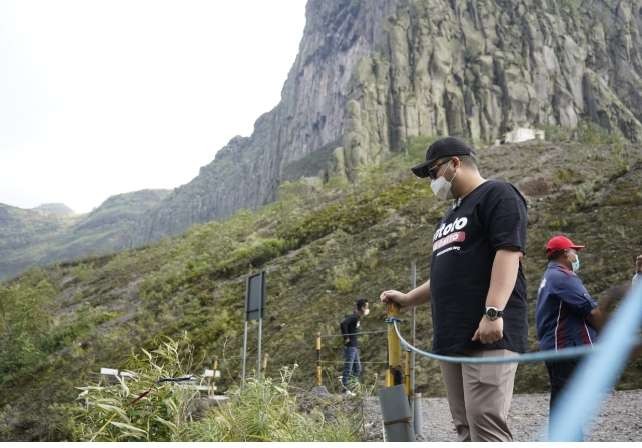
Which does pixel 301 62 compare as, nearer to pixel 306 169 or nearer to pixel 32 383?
pixel 306 169

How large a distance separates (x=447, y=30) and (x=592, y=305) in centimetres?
10343

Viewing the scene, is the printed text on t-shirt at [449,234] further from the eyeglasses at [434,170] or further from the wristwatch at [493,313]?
the wristwatch at [493,313]

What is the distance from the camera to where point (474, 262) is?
115 inches

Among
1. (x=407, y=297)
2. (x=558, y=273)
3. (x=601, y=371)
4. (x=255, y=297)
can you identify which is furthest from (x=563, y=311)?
(x=255, y=297)

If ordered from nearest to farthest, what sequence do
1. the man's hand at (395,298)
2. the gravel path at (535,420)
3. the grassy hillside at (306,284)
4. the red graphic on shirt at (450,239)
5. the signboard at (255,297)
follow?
1. the red graphic on shirt at (450,239)
2. the man's hand at (395,298)
3. the gravel path at (535,420)
4. the signboard at (255,297)
5. the grassy hillside at (306,284)

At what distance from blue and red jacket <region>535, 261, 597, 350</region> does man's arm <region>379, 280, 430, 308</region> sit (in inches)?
39.5

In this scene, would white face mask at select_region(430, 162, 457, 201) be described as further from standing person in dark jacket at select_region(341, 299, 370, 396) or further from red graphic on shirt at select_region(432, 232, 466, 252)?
standing person in dark jacket at select_region(341, 299, 370, 396)

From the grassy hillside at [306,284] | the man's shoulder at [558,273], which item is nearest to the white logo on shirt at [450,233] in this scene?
the man's shoulder at [558,273]

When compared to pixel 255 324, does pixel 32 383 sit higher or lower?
lower

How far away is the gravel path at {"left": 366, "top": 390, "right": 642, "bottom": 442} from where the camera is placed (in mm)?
6039

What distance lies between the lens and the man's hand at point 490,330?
2.69 meters

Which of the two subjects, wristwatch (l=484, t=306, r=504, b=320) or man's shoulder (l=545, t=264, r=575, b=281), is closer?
wristwatch (l=484, t=306, r=504, b=320)

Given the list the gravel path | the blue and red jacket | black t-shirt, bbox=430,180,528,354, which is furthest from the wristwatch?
the gravel path

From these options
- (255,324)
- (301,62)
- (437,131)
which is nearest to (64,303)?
(255,324)
